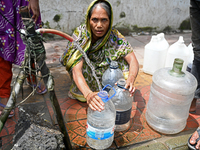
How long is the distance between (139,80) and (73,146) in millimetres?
1941

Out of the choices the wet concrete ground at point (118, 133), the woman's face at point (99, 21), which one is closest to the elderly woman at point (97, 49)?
the woman's face at point (99, 21)

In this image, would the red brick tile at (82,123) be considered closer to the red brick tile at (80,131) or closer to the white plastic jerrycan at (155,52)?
the red brick tile at (80,131)

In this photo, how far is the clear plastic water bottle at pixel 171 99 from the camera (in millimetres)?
2018

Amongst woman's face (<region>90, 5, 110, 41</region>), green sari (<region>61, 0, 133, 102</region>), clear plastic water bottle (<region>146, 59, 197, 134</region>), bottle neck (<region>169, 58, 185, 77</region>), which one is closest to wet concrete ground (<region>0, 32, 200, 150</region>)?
clear plastic water bottle (<region>146, 59, 197, 134</region>)

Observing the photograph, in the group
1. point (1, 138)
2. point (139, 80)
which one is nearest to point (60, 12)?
point (139, 80)

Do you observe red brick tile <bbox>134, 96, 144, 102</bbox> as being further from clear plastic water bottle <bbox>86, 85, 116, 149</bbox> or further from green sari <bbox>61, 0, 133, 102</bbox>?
clear plastic water bottle <bbox>86, 85, 116, 149</bbox>

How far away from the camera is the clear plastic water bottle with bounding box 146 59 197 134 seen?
2.02m

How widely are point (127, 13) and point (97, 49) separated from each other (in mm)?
4462

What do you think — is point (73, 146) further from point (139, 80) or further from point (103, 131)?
point (139, 80)

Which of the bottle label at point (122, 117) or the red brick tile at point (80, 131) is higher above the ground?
the bottle label at point (122, 117)

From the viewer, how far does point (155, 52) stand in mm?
3398

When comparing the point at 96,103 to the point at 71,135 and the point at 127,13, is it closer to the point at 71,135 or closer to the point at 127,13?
the point at 71,135

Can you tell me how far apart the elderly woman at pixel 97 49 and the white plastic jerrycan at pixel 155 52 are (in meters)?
0.98

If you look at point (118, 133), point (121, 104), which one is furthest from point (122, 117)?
point (118, 133)
